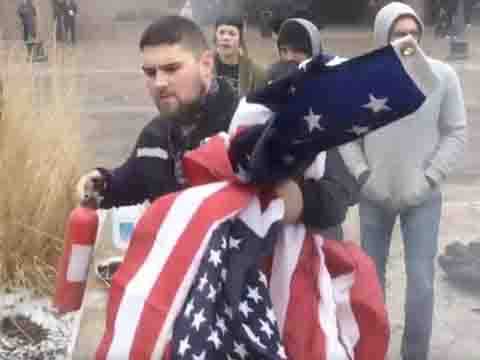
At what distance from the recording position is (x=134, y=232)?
1772 millimetres

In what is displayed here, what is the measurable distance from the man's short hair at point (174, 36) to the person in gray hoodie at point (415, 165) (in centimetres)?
149

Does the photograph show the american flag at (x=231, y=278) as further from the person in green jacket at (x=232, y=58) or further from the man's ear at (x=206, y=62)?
the person in green jacket at (x=232, y=58)

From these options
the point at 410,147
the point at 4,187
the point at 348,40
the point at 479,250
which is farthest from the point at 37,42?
the point at 348,40

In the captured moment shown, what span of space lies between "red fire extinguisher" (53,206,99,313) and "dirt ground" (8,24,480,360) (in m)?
2.06

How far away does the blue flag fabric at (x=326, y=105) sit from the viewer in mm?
1569

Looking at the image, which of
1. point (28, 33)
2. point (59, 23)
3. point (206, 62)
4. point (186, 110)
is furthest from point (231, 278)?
point (59, 23)

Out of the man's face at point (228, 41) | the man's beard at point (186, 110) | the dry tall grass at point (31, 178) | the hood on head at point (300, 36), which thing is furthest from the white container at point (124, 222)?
the man's beard at point (186, 110)

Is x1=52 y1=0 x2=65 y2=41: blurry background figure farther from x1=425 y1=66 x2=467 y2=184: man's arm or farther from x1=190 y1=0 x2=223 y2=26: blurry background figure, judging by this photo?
x1=425 y1=66 x2=467 y2=184: man's arm

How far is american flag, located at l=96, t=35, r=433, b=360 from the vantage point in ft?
5.37

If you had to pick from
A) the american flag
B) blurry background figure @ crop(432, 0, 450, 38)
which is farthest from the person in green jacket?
blurry background figure @ crop(432, 0, 450, 38)

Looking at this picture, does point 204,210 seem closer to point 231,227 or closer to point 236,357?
point 231,227

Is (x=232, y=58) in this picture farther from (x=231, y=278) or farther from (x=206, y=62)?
(x=231, y=278)

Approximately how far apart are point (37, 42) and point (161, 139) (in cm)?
284

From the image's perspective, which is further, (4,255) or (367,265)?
(4,255)
